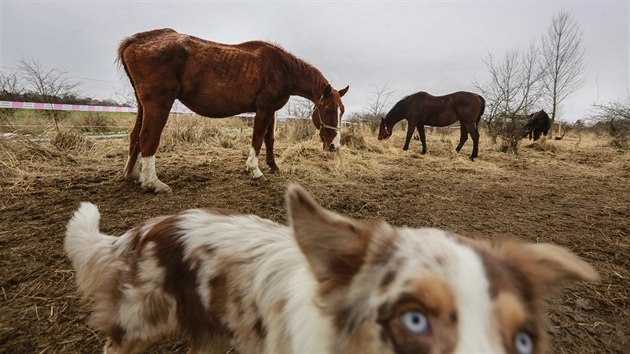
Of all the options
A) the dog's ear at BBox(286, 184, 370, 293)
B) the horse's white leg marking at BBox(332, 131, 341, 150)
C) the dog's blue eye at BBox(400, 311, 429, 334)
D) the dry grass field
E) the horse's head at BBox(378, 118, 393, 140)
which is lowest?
the dry grass field

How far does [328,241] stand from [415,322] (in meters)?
0.37

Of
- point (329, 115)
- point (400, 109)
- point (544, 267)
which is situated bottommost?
point (544, 267)

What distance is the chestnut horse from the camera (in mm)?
4527

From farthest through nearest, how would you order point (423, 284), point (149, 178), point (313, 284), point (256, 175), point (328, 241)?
point (256, 175) < point (149, 178) < point (313, 284) < point (328, 241) < point (423, 284)

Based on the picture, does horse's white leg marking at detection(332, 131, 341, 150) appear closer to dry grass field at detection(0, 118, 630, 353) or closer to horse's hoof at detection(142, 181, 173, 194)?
dry grass field at detection(0, 118, 630, 353)

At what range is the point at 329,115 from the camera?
6.65m

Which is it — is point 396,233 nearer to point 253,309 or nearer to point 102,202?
point 253,309

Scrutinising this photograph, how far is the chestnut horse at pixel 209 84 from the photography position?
4.53 metres

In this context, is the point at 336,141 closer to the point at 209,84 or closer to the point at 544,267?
the point at 209,84

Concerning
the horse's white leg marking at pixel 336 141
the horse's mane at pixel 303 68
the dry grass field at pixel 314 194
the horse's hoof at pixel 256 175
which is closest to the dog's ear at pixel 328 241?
the dry grass field at pixel 314 194

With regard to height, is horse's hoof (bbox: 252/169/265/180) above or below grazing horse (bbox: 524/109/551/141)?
below

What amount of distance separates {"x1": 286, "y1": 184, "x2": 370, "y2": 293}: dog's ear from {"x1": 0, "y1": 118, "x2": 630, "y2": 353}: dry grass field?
3.02 ft

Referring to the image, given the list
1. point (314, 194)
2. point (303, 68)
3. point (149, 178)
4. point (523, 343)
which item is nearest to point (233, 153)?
point (303, 68)

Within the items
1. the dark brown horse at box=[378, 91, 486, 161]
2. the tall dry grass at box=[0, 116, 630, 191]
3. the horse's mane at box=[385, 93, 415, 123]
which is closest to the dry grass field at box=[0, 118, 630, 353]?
the tall dry grass at box=[0, 116, 630, 191]
